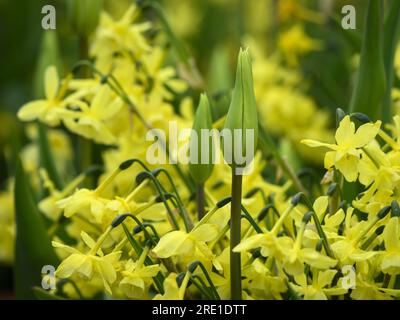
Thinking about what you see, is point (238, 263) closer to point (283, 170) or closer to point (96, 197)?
point (96, 197)

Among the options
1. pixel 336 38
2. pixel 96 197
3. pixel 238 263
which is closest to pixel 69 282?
pixel 96 197

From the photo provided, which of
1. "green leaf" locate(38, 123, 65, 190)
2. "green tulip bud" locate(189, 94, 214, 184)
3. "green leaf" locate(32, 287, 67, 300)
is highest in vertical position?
"green tulip bud" locate(189, 94, 214, 184)

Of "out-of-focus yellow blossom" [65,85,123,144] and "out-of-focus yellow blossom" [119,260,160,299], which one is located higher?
"out-of-focus yellow blossom" [65,85,123,144]

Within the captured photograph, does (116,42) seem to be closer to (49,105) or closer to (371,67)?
(49,105)

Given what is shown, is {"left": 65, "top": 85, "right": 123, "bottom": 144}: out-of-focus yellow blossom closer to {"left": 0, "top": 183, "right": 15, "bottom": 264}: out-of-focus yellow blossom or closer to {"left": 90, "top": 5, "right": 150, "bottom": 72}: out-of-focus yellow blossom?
{"left": 90, "top": 5, "right": 150, "bottom": 72}: out-of-focus yellow blossom

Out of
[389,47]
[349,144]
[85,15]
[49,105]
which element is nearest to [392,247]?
[349,144]

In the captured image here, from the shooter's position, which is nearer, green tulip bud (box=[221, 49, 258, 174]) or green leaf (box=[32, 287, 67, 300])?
green tulip bud (box=[221, 49, 258, 174])

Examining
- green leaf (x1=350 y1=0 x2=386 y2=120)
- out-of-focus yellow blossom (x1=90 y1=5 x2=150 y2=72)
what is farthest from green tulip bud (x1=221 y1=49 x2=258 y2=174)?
out-of-focus yellow blossom (x1=90 y1=5 x2=150 y2=72)
